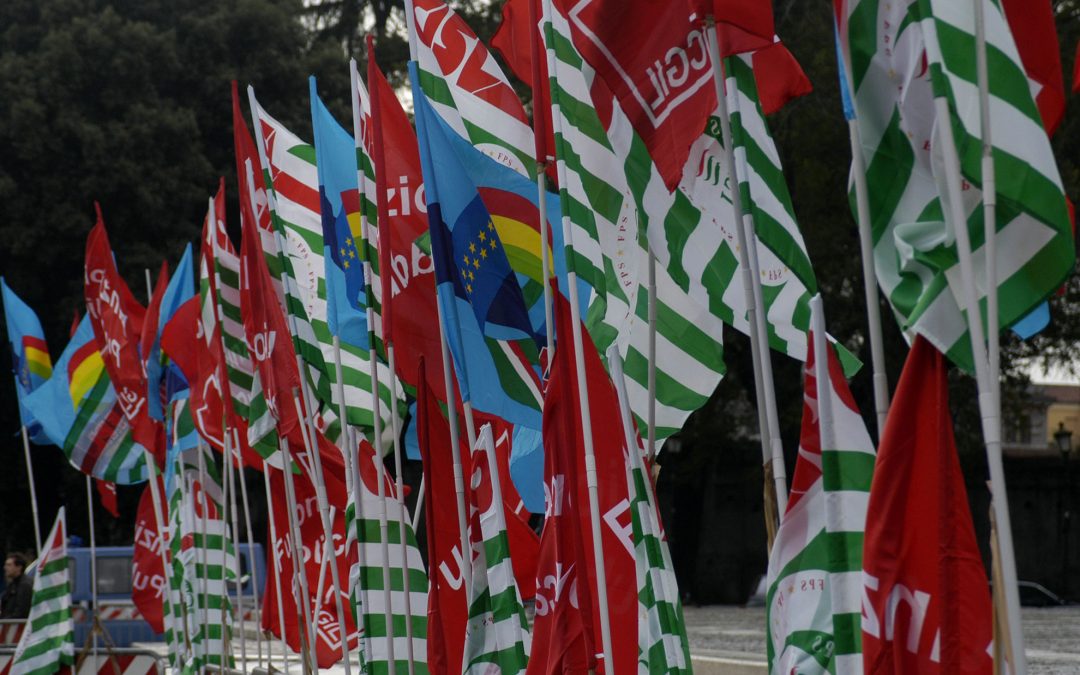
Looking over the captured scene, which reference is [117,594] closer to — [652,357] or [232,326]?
[232,326]

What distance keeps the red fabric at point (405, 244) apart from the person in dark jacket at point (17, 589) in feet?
27.9

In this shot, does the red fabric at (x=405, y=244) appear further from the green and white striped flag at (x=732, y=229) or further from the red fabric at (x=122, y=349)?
the red fabric at (x=122, y=349)

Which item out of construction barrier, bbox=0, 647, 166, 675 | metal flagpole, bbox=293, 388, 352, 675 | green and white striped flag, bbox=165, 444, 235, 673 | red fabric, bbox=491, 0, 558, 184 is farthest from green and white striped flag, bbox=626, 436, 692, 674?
construction barrier, bbox=0, 647, 166, 675

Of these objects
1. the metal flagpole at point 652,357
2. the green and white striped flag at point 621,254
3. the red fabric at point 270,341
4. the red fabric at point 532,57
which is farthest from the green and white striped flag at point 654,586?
the red fabric at point 270,341

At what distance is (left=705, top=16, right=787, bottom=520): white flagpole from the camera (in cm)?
559

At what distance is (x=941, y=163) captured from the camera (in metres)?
4.55

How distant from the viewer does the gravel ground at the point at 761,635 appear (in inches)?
559

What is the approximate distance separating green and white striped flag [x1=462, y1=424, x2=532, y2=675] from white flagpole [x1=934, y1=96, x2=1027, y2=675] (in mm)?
3013

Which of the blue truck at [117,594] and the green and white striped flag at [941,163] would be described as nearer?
the green and white striped flag at [941,163]

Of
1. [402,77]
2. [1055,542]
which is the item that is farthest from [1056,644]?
[1055,542]

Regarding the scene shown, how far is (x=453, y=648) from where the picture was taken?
7902 millimetres

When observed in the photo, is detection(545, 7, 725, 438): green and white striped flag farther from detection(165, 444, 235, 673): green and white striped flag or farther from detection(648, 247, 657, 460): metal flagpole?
detection(165, 444, 235, 673): green and white striped flag

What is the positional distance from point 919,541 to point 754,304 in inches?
54.4

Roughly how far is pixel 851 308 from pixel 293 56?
1073cm
